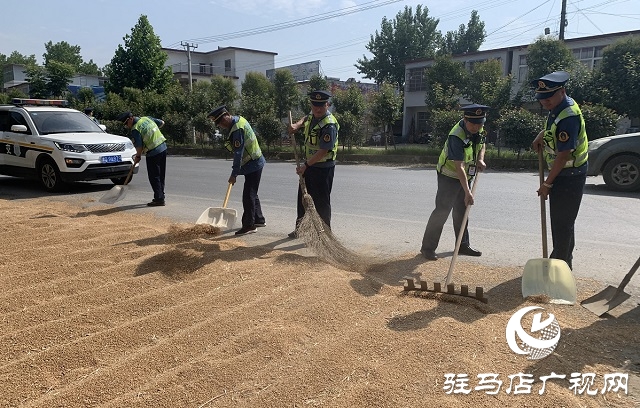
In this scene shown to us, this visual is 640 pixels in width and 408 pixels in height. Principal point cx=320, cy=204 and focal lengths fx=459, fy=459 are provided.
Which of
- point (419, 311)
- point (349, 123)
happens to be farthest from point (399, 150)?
point (419, 311)

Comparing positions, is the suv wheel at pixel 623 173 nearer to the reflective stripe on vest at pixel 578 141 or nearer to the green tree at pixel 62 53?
the reflective stripe on vest at pixel 578 141

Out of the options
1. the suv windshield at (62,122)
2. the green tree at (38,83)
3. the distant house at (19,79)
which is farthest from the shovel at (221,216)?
the distant house at (19,79)

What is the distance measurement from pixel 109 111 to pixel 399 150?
726 inches

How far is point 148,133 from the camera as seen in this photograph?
7496 mm

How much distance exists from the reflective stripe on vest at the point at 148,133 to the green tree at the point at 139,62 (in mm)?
25687

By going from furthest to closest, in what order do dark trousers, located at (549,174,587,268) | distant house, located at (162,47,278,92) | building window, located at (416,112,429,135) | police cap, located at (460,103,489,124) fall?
distant house, located at (162,47,278,92) < building window, located at (416,112,429,135) < police cap, located at (460,103,489,124) < dark trousers, located at (549,174,587,268)

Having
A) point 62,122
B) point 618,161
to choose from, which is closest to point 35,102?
point 62,122

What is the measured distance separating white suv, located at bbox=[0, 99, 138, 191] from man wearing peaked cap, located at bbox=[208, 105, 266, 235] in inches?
170

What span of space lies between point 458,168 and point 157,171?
5.34 meters

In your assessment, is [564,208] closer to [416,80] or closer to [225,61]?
[416,80]

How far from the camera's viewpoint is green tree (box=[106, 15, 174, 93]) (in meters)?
30.2

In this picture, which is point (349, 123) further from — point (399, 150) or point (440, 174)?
point (440, 174)

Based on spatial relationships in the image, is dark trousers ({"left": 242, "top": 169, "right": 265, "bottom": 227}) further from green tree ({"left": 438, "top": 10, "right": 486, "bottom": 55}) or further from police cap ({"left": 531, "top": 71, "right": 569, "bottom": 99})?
green tree ({"left": 438, "top": 10, "right": 486, "bottom": 55})

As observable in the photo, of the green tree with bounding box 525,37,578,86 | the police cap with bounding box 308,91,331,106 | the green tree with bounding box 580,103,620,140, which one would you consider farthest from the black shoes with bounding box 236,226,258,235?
the green tree with bounding box 525,37,578,86
